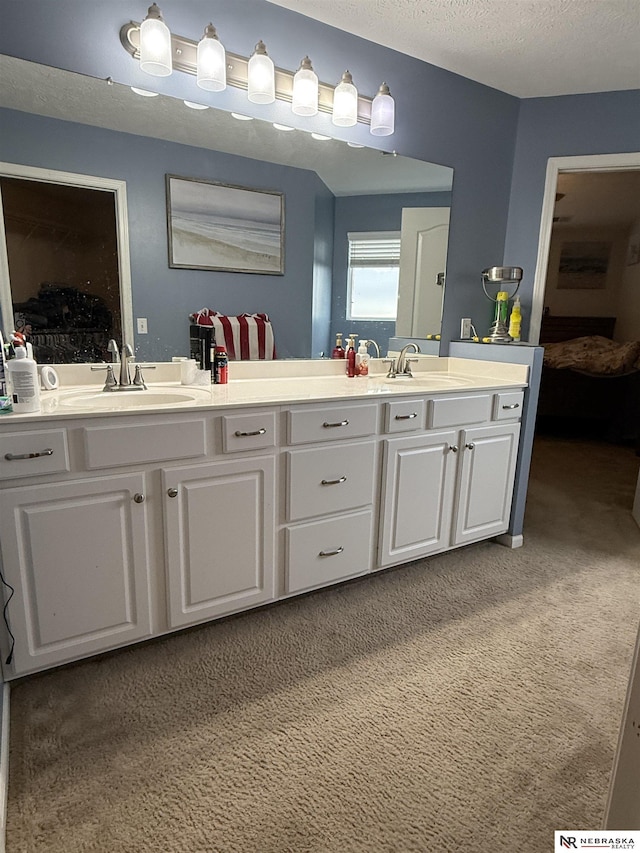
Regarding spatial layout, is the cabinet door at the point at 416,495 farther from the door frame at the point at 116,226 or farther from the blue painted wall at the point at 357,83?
the door frame at the point at 116,226

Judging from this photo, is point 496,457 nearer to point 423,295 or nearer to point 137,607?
point 423,295

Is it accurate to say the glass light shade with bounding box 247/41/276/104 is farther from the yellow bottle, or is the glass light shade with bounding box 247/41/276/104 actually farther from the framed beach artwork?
the yellow bottle

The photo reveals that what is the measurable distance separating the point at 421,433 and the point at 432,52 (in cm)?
188

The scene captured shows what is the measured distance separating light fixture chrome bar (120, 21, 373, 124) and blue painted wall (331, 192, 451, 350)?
0.37m

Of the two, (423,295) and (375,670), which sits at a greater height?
(423,295)

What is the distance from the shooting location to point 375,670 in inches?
67.5

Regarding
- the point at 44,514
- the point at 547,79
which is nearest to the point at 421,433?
the point at 44,514

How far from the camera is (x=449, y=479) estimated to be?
2359mm

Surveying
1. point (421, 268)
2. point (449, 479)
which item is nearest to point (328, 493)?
point (449, 479)

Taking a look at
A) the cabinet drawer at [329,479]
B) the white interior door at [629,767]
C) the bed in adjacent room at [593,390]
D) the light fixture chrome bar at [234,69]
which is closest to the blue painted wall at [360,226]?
the light fixture chrome bar at [234,69]

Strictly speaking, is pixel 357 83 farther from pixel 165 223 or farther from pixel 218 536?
pixel 218 536

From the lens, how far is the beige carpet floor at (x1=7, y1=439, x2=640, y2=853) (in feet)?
3.89

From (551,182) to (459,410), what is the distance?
5.60 feet

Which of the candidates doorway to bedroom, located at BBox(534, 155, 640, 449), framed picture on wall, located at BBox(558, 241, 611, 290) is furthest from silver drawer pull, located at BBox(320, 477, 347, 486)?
framed picture on wall, located at BBox(558, 241, 611, 290)
